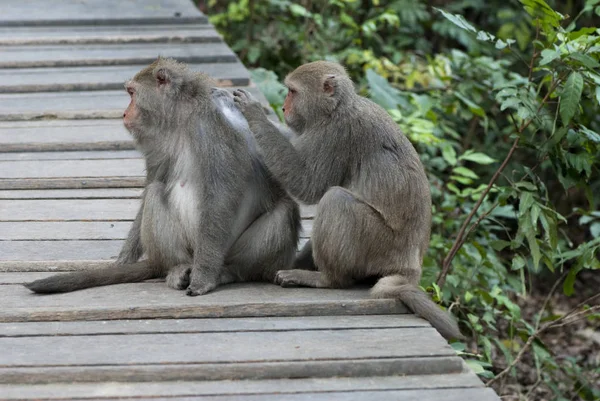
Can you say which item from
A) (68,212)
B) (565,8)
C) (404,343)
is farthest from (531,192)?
(565,8)

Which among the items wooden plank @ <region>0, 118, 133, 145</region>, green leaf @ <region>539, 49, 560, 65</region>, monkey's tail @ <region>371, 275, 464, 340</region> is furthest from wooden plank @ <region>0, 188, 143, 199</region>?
green leaf @ <region>539, 49, 560, 65</region>

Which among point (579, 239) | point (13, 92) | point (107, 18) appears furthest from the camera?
point (579, 239)

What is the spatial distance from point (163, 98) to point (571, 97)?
1.98m

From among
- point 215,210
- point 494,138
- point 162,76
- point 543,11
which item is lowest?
point 494,138

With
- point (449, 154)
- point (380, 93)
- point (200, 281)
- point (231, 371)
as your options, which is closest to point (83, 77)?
point (380, 93)

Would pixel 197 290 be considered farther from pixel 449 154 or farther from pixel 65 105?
pixel 449 154

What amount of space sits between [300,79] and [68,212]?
4.63 ft

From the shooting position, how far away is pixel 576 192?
987 centimetres

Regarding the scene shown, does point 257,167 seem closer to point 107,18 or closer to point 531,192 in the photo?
point 531,192

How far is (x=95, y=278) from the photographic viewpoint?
12.5ft

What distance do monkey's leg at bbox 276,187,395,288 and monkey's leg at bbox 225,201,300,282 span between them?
0.09m

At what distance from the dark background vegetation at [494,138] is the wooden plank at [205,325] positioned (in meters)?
→ 0.84

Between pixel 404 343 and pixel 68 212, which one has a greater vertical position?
pixel 404 343

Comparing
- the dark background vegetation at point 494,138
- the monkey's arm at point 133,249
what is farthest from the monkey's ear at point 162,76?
the dark background vegetation at point 494,138
